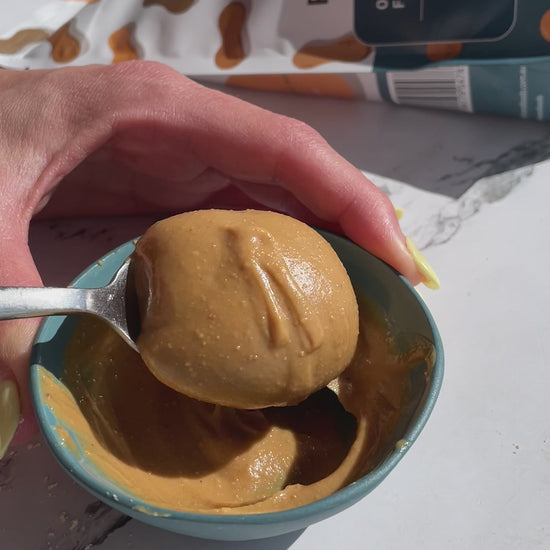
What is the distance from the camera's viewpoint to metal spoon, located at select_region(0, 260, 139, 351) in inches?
24.5

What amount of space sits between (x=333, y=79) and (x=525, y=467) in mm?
786

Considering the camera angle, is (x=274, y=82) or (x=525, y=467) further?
(x=274, y=82)

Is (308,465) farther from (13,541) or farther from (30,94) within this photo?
(30,94)

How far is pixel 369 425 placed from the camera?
0.73m

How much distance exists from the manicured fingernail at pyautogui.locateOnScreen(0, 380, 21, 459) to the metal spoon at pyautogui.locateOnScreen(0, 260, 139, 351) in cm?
10

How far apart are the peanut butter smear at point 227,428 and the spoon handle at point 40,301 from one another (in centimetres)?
7

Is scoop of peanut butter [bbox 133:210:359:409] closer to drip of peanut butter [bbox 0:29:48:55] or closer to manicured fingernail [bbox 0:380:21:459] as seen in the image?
manicured fingernail [bbox 0:380:21:459]

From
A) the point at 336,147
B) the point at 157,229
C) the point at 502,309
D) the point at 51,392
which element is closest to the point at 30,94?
the point at 157,229

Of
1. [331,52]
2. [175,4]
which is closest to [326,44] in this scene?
[331,52]

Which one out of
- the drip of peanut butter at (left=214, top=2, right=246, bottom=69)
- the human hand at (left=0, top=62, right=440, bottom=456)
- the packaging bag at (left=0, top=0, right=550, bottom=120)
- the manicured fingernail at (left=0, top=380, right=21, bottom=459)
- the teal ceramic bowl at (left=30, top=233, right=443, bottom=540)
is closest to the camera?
the teal ceramic bowl at (left=30, top=233, right=443, bottom=540)

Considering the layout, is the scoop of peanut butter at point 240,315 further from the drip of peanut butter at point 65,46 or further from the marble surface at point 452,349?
the drip of peanut butter at point 65,46

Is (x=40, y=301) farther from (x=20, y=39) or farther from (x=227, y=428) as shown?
(x=20, y=39)

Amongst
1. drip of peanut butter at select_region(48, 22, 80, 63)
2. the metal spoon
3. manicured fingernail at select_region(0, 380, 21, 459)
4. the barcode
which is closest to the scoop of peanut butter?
the metal spoon

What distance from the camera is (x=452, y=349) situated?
2.97ft
